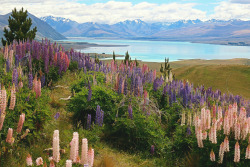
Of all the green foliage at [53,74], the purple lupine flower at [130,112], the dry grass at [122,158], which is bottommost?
the dry grass at [122,158]

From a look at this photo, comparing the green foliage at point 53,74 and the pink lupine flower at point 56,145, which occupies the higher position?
the green foliage at point 53,74

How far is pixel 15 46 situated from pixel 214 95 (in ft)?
32.4

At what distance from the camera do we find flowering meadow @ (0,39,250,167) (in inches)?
210

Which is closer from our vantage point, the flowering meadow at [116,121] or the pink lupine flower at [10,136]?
the pink lupine flower at [10,136]

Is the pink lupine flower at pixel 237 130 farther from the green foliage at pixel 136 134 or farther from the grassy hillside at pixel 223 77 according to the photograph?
the grassy hillside at pixel 223 77

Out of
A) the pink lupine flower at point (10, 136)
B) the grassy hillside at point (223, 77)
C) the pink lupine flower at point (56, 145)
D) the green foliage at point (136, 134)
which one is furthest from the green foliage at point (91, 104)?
the grassy hillside at point (223, 77)

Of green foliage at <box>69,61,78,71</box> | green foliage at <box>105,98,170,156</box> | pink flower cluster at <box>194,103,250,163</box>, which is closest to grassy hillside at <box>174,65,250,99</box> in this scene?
green foliage at <box>69,61,78,71</box>

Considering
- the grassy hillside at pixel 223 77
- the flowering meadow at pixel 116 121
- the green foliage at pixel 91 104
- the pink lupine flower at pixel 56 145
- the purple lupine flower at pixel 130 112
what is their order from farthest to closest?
the grassy hillside at pixel 223 77, the green foliage at pixel 91 104, the purple lupine flower at pixel 130 112, the flowering meadow at pixel 116 121, the pink lupine flower at pixel 56 145

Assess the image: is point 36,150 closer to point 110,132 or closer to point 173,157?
point 110,132

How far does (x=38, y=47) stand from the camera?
12.1 metres

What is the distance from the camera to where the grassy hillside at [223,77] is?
46.1 m

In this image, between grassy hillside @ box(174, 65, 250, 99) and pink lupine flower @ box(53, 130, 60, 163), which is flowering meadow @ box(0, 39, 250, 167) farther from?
grassy hillside @ box(174, 65, 250, 99)

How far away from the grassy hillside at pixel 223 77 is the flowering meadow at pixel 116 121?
3613cm

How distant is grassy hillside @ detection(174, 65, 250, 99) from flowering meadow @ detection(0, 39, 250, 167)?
36.1 metres
